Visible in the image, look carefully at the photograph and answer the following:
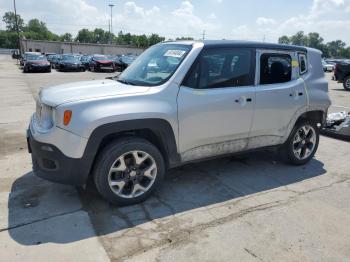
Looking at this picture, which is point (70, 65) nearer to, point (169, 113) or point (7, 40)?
point (169, 113)

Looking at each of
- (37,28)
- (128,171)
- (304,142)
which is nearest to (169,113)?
(128,171)

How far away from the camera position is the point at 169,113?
3707 millimetres

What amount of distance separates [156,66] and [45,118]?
144 centimetres

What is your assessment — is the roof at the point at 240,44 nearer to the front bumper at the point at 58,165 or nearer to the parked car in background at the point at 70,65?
the front bumper at the point at 58,165

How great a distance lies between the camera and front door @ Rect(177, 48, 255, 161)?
3.89 meters

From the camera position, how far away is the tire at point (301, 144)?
16.6 ft

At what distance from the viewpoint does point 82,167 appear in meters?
3.43

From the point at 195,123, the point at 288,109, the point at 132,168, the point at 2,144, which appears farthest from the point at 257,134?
the point at 2,144

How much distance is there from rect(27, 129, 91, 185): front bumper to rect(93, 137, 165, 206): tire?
6.7 inches

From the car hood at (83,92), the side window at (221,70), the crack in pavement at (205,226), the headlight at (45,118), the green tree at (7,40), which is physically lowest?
the green tree at (7,40)

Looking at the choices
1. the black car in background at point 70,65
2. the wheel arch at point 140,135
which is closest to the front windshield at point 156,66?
the wheel arch at point 140,135

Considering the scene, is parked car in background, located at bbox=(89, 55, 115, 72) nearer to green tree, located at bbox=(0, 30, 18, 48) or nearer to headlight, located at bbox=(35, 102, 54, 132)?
headlight, located at bbox=(35, 102, 54, 132)

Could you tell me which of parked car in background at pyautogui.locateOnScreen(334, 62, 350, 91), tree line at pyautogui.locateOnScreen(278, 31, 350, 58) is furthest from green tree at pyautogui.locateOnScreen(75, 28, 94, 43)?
parked car in background at pyautogui.locateOnScreen(334, 62, 350, 91)

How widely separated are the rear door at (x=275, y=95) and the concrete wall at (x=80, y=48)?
6971 cm
